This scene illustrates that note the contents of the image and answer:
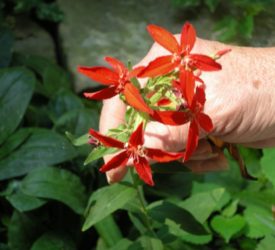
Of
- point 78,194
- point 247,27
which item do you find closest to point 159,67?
point 78,194

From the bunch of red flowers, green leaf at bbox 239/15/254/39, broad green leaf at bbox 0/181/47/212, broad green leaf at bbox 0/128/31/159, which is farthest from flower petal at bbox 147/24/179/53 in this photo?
green leaf at bbox 239/15/254/39

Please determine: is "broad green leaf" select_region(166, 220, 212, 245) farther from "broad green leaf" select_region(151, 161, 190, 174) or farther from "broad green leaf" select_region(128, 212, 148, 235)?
"broad green leaf" select_region(151, 161, 190, 174)

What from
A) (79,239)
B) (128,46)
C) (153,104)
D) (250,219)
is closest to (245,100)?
(153,104)

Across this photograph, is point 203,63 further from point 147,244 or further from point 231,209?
point 231,209

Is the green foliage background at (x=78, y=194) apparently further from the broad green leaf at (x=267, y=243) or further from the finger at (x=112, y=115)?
the finger at (x=112, y=115)

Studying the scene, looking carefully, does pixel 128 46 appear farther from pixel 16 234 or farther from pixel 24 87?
pixel 16 234

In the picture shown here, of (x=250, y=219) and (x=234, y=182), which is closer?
(x=250, y=219)
